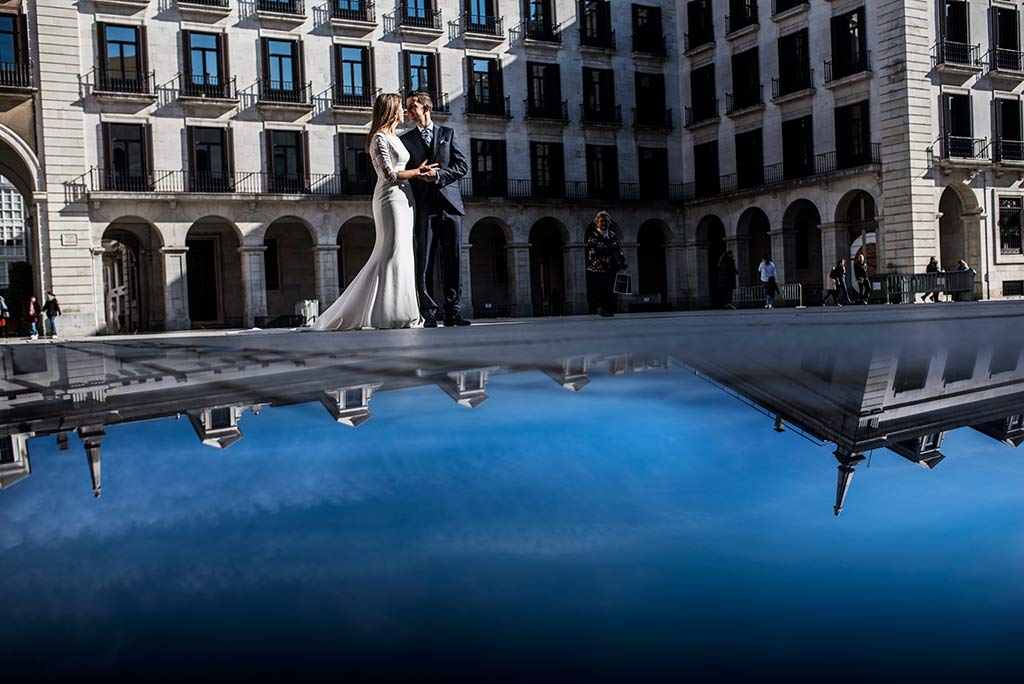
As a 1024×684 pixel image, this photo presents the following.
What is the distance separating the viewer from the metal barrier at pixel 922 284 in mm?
26656

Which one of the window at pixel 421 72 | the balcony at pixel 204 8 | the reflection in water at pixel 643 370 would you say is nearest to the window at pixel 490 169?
the window at pixel 421 72

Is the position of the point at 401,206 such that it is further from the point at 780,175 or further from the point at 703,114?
the point at 703,114

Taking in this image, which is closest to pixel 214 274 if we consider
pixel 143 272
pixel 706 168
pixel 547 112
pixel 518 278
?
pixel 143 272

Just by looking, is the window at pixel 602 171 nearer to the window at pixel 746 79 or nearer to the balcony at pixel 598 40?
the balcony at pixel 598 40

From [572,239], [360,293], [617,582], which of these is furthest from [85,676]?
[572,239]

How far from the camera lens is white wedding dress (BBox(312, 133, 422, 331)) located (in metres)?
9.06

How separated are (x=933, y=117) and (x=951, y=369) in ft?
96.8

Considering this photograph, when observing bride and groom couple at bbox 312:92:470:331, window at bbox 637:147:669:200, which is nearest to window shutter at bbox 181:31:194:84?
window at bbox 637:147:669:200

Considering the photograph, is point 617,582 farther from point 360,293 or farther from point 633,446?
point 360,293

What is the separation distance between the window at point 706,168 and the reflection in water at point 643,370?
1290 inches

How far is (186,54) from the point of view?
28.9 m

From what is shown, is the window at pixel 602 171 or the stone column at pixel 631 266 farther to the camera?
the stone column at pixel 631 266

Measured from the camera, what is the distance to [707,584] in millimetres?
701

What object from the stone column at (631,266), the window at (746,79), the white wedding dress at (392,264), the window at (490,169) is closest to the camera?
the white wedding dress at (392,264)
